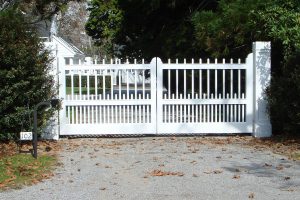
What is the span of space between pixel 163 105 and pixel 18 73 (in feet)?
11.2

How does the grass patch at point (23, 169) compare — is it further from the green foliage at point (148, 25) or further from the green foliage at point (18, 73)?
the green foliage at point (148, 25)

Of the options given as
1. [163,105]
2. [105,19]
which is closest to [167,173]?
[163,105]

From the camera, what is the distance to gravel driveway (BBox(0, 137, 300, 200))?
7.22 m

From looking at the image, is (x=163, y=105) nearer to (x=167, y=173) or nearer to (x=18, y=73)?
(x=18, y=73)

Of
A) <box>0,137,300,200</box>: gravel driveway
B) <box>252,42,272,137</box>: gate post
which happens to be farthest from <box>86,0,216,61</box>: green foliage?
<box>0,137,300,200</box>: gravel driveway

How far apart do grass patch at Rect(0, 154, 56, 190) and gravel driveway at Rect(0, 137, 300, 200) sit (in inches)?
8.4

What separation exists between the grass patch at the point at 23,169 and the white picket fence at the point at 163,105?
7.86 ft

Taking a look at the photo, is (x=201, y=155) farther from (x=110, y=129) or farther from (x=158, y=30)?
(x=158, y=30)

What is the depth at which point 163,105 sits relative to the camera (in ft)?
40.4

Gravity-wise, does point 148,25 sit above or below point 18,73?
above

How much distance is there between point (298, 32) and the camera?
11.8 m

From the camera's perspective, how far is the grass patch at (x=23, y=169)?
25.6 feet

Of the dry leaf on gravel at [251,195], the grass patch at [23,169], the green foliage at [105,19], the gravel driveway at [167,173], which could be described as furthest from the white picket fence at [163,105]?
the green foliage at [105,19]

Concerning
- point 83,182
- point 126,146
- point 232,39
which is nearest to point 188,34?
point 232,39
